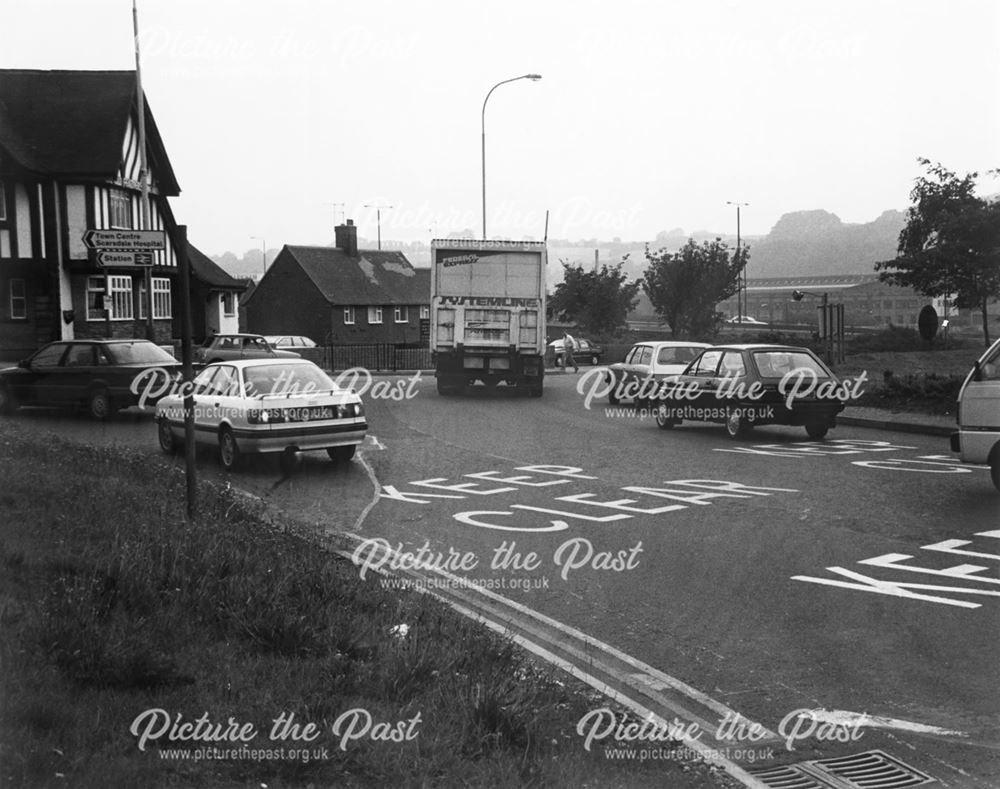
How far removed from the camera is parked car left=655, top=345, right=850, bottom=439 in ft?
61.1

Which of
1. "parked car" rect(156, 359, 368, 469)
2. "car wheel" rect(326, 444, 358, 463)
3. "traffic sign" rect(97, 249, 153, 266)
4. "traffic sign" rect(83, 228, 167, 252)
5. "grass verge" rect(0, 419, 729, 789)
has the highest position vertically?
"traffic sign" rect(83, 228, 167, 252)

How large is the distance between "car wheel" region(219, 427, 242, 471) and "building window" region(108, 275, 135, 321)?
87.3ft

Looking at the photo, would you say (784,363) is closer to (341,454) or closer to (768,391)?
(768,391)

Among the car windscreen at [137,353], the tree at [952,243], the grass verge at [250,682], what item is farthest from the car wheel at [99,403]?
the tree at [952,243]

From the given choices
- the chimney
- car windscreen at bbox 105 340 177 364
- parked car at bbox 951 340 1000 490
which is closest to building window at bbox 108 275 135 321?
car windscreen at bbox 105 340 177 364

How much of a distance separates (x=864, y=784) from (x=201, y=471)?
1124 cm

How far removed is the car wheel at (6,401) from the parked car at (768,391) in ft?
44.5

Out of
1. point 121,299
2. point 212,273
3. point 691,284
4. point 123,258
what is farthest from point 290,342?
point 123,258

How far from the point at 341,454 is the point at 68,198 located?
26495 mm

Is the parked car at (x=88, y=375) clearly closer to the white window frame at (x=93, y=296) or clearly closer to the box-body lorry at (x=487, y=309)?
the box-body lorry at (x=487, y=309)

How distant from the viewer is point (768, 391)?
18.6m

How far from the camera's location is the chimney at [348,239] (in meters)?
76.8

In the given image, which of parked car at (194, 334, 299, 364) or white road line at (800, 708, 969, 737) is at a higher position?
parked car at (194, 334, 299, 364)

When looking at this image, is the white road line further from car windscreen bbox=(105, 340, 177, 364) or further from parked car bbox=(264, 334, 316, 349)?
parked car bbox=(264, 334, 316, 349)
